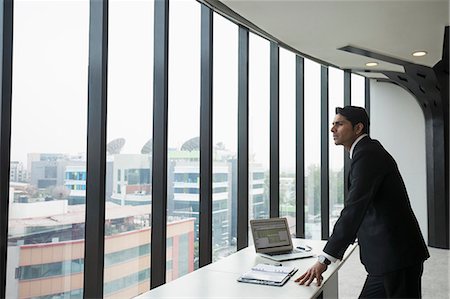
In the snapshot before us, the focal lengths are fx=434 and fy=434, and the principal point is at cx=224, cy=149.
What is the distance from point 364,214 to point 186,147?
2.12 metres

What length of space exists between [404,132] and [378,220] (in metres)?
5.82

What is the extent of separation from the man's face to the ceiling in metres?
1.68

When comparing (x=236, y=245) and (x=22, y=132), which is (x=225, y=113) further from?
(x=22, y=132)

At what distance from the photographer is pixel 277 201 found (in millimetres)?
5520

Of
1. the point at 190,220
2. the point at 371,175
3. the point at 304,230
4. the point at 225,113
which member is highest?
the point at 225,113

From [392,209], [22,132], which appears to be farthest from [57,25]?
[392,209]

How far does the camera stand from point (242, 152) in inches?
189

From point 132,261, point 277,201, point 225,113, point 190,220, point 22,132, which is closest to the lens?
point 22,132

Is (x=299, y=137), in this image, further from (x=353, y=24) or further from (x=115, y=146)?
(x=115, y=146)

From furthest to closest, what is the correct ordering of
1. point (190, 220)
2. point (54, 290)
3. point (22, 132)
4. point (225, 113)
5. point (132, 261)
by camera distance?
point (225, 113) < point (190, 220) < point (132, 261) < point (54, 290) < point (22, 132)

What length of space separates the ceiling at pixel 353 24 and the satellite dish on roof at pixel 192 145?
1246 millimetres

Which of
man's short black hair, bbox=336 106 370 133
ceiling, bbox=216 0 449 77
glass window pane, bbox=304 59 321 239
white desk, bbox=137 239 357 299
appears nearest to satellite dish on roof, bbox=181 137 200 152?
ceiling, bbox=216 0 449 77

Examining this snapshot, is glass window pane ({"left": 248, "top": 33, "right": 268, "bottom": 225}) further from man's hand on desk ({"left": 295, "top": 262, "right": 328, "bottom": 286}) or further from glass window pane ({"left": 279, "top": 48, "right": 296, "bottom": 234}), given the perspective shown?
man's hand on desk ({"left": 295, "top": 262, "right": 328, "bottom": 286})

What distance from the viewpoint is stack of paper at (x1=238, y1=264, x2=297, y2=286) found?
222 centimetres
